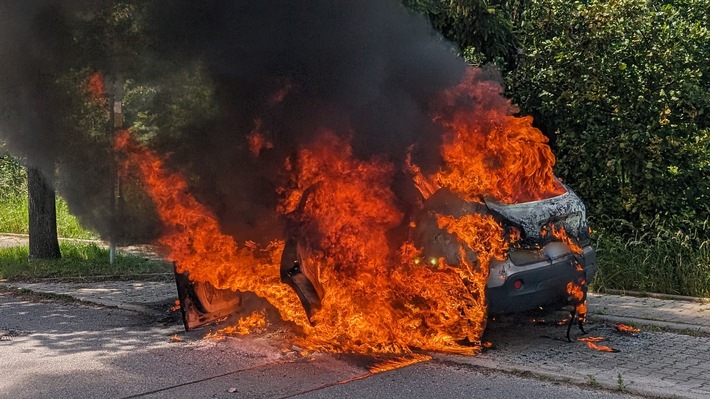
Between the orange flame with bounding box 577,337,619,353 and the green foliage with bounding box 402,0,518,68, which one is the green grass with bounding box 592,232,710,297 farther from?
the green foliage with bounding box 402,0,518,68

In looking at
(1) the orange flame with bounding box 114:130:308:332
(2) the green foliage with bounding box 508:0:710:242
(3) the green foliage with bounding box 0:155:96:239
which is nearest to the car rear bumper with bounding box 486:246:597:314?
(1) the orange flame with bounding box 114:130:308:332

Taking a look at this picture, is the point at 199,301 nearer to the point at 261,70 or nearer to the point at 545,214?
the point at 261,70

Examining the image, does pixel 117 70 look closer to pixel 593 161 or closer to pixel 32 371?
pixel 32 371

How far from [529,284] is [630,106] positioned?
492cm

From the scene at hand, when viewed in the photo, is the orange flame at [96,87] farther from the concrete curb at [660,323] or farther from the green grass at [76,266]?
the concrete curb at [660,323]

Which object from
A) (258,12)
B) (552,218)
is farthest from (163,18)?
(552,218)

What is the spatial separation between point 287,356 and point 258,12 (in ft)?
10.9

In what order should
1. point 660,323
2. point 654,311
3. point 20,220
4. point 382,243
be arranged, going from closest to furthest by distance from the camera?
point 382,243, point 660,323, point 654,311, point 20,220

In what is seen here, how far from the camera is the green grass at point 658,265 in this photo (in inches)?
342

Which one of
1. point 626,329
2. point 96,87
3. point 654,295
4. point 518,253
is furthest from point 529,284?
point 96,87

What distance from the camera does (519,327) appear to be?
7.09 m

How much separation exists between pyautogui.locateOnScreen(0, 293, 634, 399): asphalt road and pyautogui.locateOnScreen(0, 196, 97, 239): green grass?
9.12 m

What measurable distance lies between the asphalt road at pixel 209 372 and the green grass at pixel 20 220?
9.12 meters

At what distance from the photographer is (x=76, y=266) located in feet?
38.2
